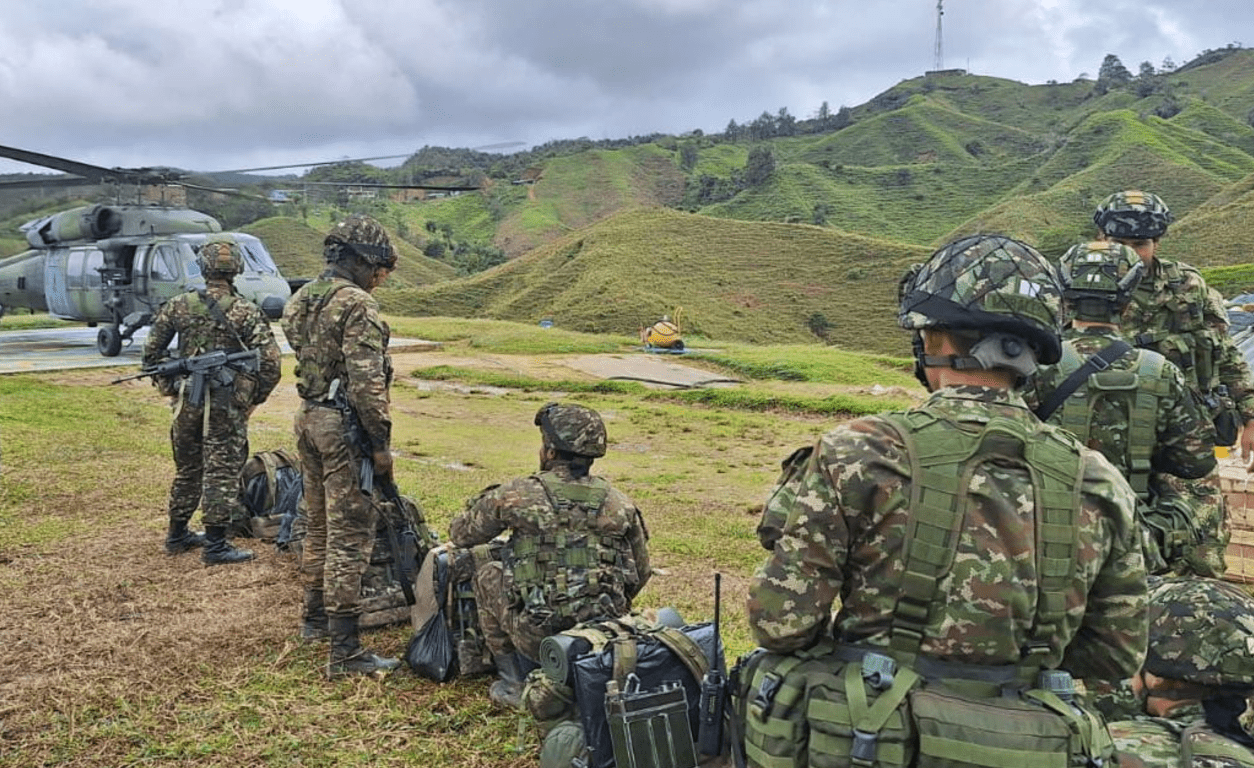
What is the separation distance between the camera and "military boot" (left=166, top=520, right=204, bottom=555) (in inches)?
251

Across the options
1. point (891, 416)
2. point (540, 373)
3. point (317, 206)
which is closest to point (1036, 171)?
point (317, 206)

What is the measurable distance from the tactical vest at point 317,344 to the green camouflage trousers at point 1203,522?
3681mm

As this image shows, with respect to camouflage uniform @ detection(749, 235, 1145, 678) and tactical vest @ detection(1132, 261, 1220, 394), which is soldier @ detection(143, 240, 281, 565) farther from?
tactical vest @ detection(1132, 261, 1220, 394)

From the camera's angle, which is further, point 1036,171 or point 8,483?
point 1036,171

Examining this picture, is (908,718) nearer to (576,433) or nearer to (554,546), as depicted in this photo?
(554,546)

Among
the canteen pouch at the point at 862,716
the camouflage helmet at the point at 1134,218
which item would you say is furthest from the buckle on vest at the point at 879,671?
the camouflage helmet at the point at 1134,218

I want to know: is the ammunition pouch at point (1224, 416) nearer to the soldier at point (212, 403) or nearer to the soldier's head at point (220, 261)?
the soldier at point (212, 403)

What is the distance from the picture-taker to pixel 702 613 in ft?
18.3

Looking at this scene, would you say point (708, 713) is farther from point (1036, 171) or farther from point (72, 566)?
point (1036, 171)

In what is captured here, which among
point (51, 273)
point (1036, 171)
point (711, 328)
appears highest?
point (1036, 171)

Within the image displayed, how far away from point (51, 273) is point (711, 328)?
80.2ft

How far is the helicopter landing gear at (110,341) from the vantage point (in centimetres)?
1711

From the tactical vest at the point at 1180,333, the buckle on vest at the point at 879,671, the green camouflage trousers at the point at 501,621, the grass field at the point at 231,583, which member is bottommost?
the grass field at the point at 231,583

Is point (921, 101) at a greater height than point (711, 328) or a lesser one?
greater
